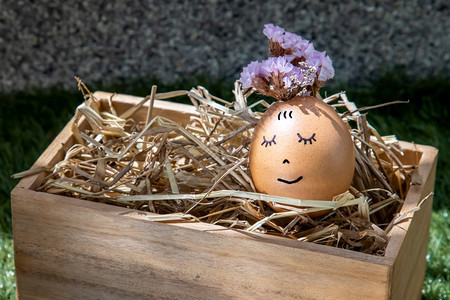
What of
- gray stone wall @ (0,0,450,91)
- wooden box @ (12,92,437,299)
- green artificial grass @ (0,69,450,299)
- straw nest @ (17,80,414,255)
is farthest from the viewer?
gray stone wall @ (0,0,450,91)

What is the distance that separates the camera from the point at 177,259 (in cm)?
161

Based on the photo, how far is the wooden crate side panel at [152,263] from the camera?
4.92 ft

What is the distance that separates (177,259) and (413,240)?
1.90 feet

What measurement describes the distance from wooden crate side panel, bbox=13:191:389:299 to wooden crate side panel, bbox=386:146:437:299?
104 millimetres

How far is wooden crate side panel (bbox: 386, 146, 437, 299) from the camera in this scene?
1.53 metres

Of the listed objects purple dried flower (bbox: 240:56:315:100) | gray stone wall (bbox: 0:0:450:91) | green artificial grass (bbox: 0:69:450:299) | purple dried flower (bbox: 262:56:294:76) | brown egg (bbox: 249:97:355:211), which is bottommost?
green artificial grass (bbox: 0:69:450:299)

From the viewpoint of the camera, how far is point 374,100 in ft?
10.4

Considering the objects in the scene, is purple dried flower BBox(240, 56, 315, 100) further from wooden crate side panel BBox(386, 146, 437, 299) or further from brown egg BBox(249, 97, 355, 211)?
wooden crate side panel BBox(386, 146, 437, 299)

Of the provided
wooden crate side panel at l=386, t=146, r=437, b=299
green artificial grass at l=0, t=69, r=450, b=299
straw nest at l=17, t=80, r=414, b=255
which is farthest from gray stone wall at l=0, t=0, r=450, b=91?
wooden crate side panel at l=386, t=146, r=437, b=299

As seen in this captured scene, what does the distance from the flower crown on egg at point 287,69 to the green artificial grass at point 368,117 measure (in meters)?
1.00

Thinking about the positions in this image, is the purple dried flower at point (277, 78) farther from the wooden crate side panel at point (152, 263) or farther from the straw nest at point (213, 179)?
the wooden crate side panel at point (152, 263)

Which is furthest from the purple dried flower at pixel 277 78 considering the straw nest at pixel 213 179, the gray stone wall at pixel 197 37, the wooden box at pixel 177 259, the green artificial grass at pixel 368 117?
the gray stone wall at pixel 197 37

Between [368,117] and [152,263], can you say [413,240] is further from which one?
[368,117]

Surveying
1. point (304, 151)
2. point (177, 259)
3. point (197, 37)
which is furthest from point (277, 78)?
point (197, 37)
